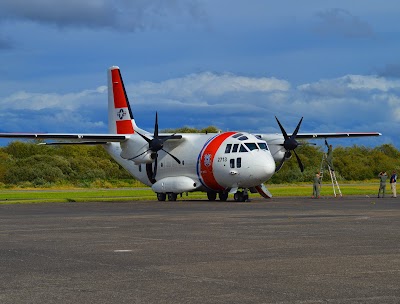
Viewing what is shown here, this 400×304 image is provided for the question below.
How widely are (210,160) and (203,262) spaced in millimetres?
31562

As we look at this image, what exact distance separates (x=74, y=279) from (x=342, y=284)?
3.94m

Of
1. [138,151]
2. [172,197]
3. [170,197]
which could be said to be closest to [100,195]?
[170,197]

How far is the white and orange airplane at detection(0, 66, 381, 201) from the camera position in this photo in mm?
43938

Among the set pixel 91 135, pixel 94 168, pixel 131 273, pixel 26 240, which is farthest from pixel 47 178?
pixel 131 273

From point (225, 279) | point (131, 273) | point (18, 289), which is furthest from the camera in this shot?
point (131, 273)

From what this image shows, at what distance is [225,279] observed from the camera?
11.7 meters

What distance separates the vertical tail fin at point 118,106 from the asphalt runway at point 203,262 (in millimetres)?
28970

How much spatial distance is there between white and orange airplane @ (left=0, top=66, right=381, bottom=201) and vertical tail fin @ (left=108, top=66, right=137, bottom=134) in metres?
0.08

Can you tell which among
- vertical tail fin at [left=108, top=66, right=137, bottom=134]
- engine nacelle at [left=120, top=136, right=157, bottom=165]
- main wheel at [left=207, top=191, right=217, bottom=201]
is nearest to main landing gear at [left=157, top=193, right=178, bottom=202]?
main wheel at [left=207, top=191, right=217, bottom=201]

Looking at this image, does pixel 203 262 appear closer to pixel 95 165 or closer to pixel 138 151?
pixel 138 151

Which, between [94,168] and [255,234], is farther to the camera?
[94,168]

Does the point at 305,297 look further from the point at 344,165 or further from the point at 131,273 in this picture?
the point at 344,165

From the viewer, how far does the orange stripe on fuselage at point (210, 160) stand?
45.6 meters

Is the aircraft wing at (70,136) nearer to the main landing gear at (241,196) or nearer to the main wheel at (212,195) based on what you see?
the main wheel at (212,195)
